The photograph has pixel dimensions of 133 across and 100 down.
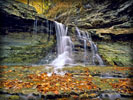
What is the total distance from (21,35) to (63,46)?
3.82 m

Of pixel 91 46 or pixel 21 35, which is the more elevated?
pixel 21 35

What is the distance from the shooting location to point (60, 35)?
9641 millimetres

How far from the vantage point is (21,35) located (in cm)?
783

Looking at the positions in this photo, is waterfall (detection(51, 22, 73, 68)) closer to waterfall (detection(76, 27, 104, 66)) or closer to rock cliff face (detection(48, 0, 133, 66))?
rock cliff face (detection(48, 0, 133, 66))

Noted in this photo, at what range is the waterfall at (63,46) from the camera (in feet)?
26.0

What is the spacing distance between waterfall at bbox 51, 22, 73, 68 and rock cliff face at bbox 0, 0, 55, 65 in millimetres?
901

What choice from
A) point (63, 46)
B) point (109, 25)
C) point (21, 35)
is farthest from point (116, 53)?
point (21, 35)

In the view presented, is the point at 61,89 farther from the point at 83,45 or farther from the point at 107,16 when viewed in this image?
the point at 107,16

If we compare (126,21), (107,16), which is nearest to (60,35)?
(107,16)

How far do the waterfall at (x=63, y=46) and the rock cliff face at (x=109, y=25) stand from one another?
1.13 metres

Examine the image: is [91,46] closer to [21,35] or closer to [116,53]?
[116,53]

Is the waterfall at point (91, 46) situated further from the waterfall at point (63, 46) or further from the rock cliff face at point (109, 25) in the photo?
the waterfall at point (63, 46)

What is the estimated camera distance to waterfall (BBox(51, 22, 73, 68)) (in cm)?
792

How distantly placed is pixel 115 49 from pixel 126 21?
4.09 metres
